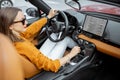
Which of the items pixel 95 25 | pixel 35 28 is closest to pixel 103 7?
pixel 95 25

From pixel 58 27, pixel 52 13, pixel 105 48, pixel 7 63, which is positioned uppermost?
pixel 7 63

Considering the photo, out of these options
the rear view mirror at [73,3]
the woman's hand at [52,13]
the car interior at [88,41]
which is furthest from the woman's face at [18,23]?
the rear view mirror at [73,3]

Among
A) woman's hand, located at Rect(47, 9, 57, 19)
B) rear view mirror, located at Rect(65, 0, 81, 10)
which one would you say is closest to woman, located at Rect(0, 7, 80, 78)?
woman's hand, located at Rect(47, 9, 57, 19)

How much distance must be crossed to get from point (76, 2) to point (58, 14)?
1.28 feet

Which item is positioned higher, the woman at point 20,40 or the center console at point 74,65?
the woman at point 20,40

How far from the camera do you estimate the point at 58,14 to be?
3430mm

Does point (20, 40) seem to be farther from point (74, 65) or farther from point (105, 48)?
point (105, 48)

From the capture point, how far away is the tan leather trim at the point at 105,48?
3146mm

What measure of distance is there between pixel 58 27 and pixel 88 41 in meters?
0.36

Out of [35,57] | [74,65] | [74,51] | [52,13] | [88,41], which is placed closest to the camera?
[35,57]

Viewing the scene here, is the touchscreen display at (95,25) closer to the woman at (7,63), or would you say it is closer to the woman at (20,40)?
the woman at (20,40)

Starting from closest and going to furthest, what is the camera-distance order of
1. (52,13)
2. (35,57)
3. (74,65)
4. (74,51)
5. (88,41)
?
(35,57), (74,65), (74,51), (88,41), (52,13)

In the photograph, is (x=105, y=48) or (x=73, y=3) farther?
(x=73, y=3)

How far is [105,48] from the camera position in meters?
3.23
